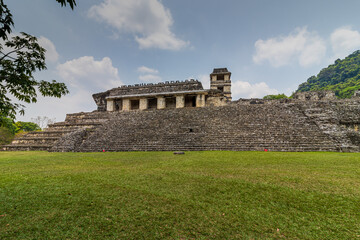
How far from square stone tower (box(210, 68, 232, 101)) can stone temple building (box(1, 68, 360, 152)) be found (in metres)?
9.36

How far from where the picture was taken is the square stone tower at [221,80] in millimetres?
26656

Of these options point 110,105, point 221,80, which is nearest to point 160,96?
point 110,105

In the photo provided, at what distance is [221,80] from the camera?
2742cm

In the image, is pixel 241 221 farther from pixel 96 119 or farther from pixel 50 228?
pixel 96 119

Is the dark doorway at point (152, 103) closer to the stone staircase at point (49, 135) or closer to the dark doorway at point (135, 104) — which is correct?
the dark doorway at point (135, 104)

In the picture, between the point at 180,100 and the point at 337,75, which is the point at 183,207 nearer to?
the point at 180,100

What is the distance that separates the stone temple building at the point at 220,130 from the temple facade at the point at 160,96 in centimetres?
95

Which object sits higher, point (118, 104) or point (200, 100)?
point (118, 104)

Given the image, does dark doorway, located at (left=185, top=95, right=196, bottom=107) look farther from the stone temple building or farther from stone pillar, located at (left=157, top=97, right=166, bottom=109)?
the stone temple building

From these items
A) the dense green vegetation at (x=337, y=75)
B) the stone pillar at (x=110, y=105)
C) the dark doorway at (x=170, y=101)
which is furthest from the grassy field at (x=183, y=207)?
the dense green vegetation at (x=337, y=75)

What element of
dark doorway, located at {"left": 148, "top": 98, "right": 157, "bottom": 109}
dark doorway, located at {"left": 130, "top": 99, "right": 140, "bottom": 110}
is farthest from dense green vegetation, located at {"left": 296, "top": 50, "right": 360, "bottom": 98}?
dark doorway, located at {"left": 130, "top": 99, "right": 140, "bottom": 110}

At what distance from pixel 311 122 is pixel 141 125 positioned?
11814 mm

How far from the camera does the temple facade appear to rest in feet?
60.5

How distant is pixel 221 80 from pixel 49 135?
23.4m
